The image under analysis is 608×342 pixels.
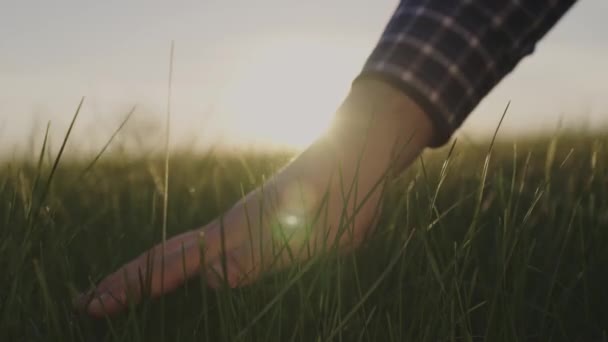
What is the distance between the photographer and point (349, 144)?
4.32ft

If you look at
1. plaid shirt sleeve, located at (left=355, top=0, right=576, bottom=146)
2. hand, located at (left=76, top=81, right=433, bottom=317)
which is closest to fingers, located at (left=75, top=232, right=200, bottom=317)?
hand, located at (left=76, top=81, right=433, bottom=317)

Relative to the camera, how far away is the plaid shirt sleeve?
1221mm

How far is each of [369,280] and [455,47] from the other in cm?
44

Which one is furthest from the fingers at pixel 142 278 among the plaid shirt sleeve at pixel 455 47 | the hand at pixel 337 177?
the plaid shirt sleeve at pixel 455 47

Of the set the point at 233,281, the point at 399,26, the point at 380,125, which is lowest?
the point at 233,281

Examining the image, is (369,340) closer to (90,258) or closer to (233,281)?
(233,281)

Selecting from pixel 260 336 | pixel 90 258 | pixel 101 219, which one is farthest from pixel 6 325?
pixel 101 219

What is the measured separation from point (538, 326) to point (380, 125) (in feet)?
1.46

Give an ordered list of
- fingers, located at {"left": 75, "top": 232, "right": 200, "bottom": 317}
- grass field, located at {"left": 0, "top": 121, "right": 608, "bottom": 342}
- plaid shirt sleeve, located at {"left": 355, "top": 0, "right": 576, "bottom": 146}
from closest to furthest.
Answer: grass field, located at {"left": 0, "top": 121, "right": 608, "bottom": 342} < fingers, located at {"left": 75, "top": 232, "right": 200, "bottom": 317} < plaid shirt sleeve, located at {"left": 355, "top": 0, "right": 576, "bottom": 146}

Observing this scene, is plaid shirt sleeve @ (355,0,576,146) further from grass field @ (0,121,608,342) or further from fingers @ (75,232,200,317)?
fingers @ (75,232,200,317)

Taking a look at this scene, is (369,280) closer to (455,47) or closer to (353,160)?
(353,160)

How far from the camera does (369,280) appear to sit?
1.14 m

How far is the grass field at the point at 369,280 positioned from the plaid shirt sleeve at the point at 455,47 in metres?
0.15

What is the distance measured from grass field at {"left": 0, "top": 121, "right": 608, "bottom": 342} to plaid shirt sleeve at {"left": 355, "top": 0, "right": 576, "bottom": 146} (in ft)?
0.49
